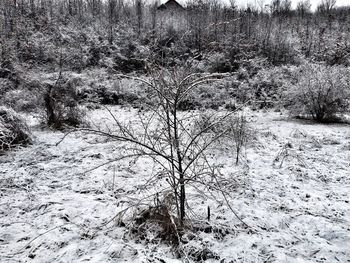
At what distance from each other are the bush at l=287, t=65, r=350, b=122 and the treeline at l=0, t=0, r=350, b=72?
6.24 metres

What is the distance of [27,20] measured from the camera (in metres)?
18.8

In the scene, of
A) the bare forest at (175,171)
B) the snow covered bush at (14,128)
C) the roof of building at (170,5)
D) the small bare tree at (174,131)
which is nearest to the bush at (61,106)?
the bare forest at (175,171)

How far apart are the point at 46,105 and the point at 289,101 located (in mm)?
7924

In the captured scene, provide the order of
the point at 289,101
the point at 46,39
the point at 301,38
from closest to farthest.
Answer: the point at 289,101 → the point at 46,39 → the point at 301,38

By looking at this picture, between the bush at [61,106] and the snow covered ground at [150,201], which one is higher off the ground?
the bush at [61,106]

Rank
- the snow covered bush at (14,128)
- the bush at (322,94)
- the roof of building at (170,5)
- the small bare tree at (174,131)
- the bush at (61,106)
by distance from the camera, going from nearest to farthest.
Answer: the small bare tree at (174,131)
the snow covered bush at (14,128)
the bush at (61,106)
the bush at (322,94)
the roof of building at (170,5)

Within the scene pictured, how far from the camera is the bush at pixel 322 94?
845 cm

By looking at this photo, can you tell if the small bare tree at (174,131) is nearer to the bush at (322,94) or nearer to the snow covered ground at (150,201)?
the snow covered ground at (150,201)

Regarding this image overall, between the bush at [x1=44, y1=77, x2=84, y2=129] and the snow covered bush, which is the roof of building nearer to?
the bush at [x1=44, y1=77, x2=84, y2=129]

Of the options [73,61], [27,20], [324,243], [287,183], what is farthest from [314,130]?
[27,20]

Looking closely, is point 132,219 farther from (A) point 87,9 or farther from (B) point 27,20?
(A) point 87,9

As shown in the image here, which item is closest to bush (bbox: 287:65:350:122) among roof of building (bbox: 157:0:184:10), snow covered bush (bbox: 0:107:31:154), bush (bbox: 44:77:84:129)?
bush (bbox: 44:77:84:129)

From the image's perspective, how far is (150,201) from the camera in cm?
339

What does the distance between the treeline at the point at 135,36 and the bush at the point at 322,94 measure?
624 centimetres
